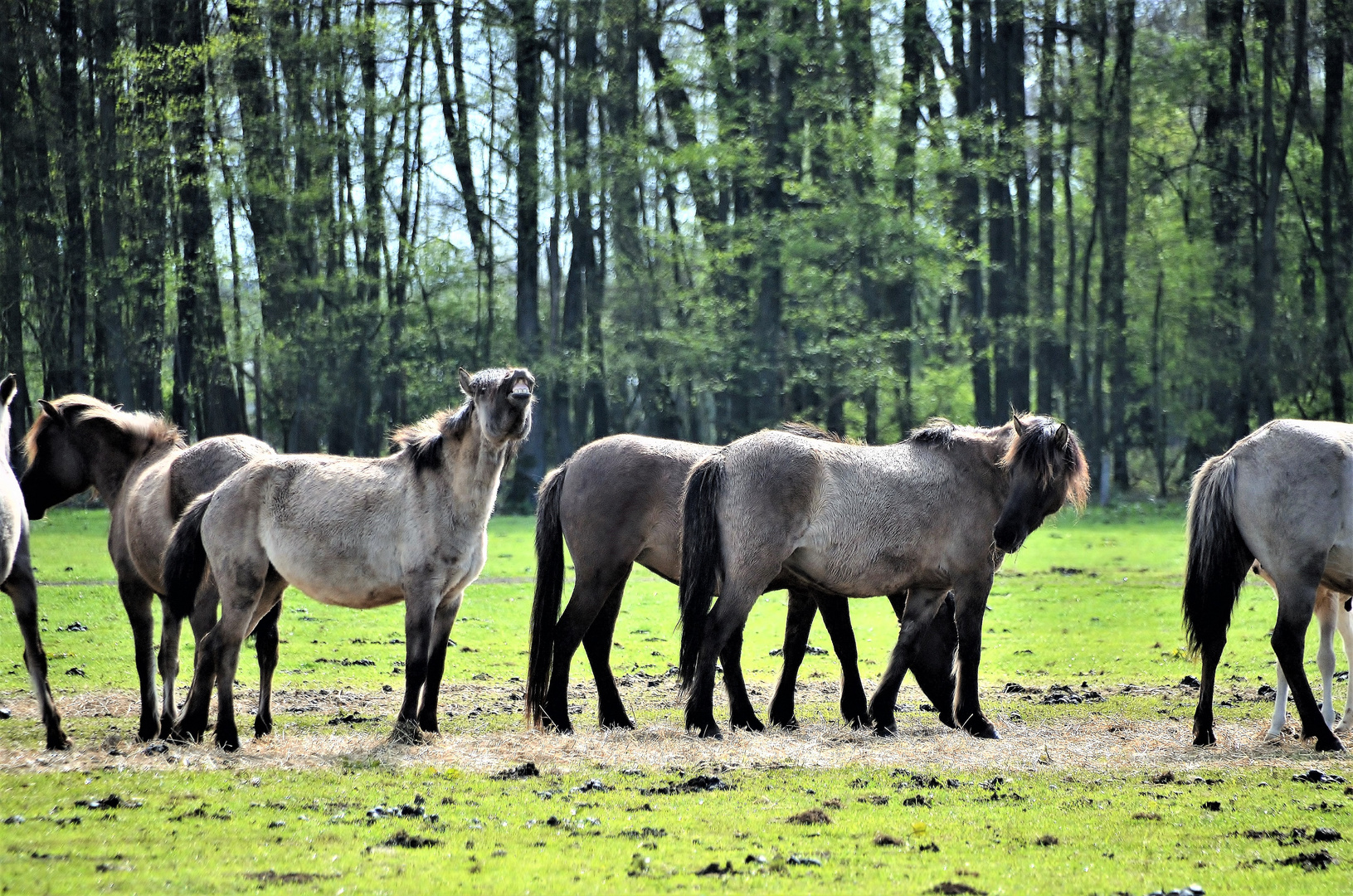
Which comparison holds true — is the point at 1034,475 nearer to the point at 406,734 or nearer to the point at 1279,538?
the point at 1279,538

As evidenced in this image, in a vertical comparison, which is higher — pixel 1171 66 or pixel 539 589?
pixel 1171 66

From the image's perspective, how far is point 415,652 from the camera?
9414 millimetres

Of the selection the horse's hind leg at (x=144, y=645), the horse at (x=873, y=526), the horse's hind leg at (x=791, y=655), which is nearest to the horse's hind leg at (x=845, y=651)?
the horse's hind leg at (x=791, y=655)

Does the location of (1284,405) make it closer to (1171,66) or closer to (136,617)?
(1171,66)

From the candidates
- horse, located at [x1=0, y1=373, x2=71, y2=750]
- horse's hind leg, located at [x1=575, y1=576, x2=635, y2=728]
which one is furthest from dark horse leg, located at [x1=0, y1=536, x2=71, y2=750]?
horse's hind leg, located at [x1=575, y1=576, x2=635, y2=728]

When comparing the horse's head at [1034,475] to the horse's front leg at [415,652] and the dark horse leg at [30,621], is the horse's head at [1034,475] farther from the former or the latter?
the dark horse leg at [30,621]

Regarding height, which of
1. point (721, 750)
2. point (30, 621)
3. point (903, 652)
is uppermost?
point (30, 621)

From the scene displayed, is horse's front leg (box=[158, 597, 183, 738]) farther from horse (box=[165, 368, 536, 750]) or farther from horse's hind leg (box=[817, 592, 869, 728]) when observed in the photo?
horse's hind leg (box=[817, 592, 869, 728])

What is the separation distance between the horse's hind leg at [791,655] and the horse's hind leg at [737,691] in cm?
22

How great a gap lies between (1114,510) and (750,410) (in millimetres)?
11050

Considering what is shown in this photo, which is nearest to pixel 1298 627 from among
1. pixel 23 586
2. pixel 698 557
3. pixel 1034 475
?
pixel 1034 475

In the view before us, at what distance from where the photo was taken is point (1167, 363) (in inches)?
1775

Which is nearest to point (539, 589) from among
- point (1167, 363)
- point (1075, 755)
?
point (1075, 755)

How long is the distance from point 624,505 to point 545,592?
3.28ft
